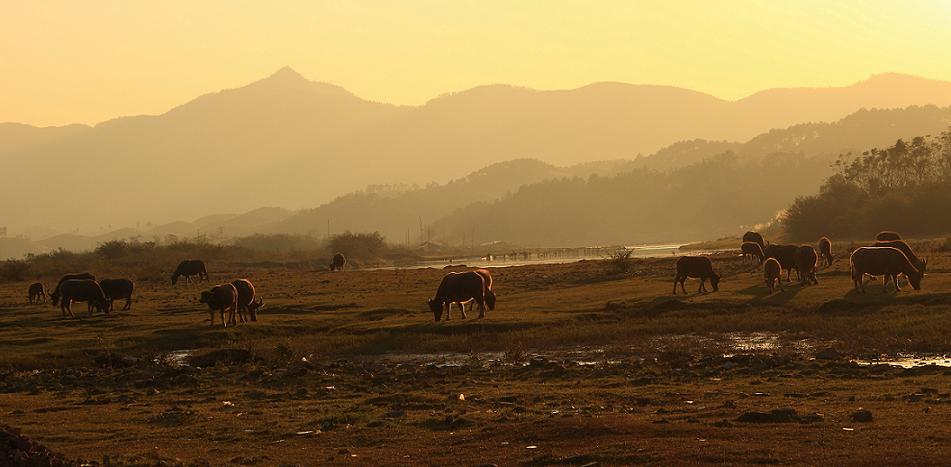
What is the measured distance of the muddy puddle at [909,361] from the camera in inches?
955

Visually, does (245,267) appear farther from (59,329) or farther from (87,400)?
(87,400)

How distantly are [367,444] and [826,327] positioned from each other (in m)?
19.7

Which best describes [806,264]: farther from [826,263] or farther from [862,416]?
[862,416]

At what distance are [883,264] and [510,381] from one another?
66.1 ft

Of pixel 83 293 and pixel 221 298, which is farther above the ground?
pixel 83 293

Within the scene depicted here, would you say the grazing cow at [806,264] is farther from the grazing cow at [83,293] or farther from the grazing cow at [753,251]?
the grazing cow at [83,293]

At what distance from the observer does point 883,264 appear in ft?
125

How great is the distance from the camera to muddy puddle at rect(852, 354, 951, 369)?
24.2m

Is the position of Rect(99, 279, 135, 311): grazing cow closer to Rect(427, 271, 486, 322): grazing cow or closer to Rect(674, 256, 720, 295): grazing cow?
Rect(427, 271, 486, 322): grazing cow

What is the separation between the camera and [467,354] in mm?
31562

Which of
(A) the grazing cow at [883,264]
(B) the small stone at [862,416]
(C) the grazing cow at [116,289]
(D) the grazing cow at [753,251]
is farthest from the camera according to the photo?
(D) the grazing cow at [753,251]

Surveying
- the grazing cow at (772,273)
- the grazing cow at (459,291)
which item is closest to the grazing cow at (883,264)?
the grazing cow at (772,273)

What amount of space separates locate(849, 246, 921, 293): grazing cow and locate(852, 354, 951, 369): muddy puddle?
1299 cm

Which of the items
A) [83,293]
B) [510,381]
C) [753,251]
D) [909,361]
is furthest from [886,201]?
[510,381]
